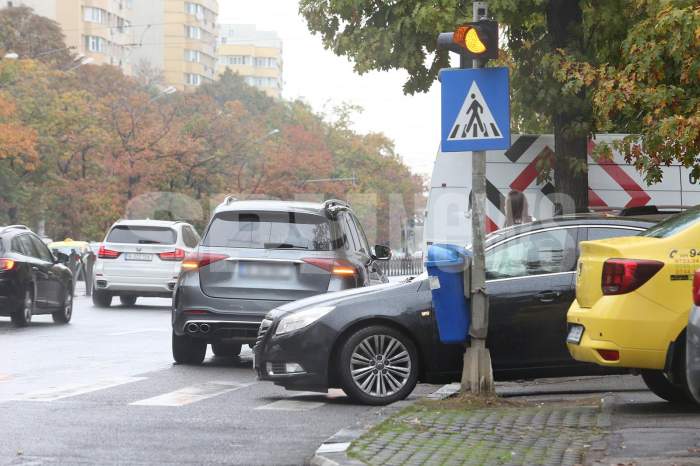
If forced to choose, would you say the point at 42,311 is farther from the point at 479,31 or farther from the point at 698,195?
the point at 479,31

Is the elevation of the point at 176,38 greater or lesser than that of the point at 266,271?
greater

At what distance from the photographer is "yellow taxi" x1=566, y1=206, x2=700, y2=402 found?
9.91 m

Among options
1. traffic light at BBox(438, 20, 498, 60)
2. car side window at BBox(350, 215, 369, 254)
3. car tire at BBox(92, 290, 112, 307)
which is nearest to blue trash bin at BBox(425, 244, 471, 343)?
traffic light at BBox(438, 20, 498, 60)

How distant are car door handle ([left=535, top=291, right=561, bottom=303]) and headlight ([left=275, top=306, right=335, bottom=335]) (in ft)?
5.73

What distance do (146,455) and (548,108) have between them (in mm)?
11643

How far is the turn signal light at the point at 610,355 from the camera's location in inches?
398

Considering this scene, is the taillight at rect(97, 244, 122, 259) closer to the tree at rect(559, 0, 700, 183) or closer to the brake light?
the brake light

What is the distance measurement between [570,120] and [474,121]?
8.01m

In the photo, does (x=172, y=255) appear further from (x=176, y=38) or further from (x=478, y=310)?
(x=176, y=38)

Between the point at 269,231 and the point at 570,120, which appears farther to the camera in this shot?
the point at 570,120

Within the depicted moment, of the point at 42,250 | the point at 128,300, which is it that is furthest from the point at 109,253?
the point at 42,250

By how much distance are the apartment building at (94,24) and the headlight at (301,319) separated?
10818 centimetres

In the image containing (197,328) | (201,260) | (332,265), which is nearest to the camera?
(332,265)

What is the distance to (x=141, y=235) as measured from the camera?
30.3m
